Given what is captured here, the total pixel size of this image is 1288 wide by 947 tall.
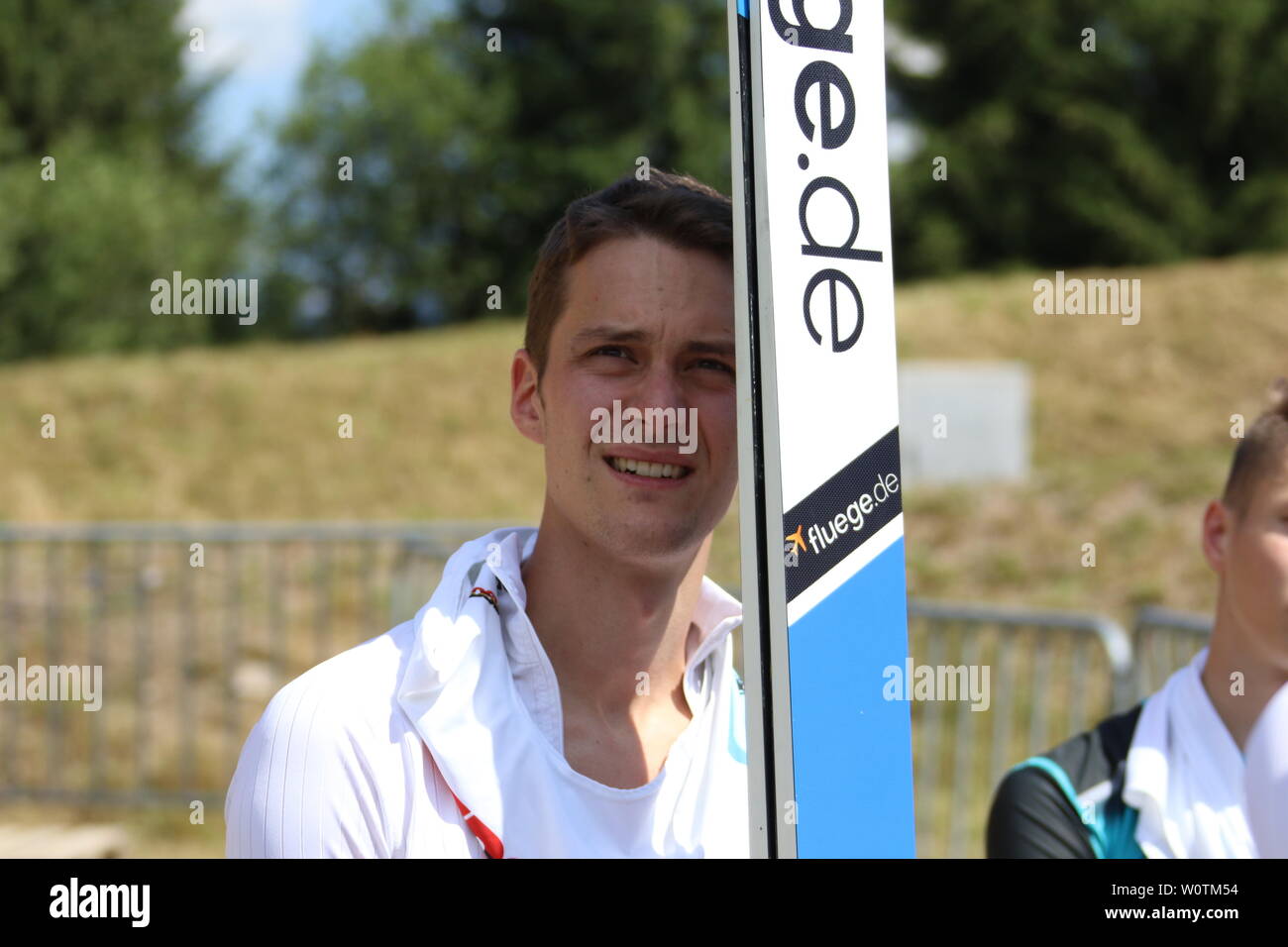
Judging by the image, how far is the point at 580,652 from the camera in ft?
6.70

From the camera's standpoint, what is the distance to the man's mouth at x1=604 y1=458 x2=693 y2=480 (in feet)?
6.11

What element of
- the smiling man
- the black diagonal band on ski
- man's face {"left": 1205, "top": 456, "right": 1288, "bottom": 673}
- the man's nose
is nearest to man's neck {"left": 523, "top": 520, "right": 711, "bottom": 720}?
the smiling man

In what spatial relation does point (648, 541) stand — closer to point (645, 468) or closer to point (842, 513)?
point (645, 468)

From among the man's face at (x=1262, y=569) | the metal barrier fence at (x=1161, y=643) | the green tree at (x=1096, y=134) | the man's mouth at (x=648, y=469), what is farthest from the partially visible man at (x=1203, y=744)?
the green tree at (x=1096, y=134)

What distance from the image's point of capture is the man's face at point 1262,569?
7.68 ft

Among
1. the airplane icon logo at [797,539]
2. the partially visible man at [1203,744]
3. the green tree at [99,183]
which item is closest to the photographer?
the airplane icon logo at [797,539]

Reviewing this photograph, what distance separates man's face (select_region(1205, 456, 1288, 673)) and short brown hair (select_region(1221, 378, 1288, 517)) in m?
0.02

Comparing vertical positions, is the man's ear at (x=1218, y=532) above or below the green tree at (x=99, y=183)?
below

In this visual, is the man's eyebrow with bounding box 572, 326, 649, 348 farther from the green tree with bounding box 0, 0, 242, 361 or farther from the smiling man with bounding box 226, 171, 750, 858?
the green tree with bounding box 0, 0, 242, 361

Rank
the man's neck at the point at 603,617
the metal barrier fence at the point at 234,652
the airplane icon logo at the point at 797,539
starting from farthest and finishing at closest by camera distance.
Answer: the metal barrier fence at the point at 234,652, the man's neck at the point at 603,617, the airplane icon logo at the point at 797,539

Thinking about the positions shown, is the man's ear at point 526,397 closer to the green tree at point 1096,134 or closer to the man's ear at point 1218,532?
the man's ear at point 1218,532

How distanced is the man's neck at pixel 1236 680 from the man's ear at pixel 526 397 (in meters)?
1.39

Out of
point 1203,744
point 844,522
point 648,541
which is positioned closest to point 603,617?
point 648,541
